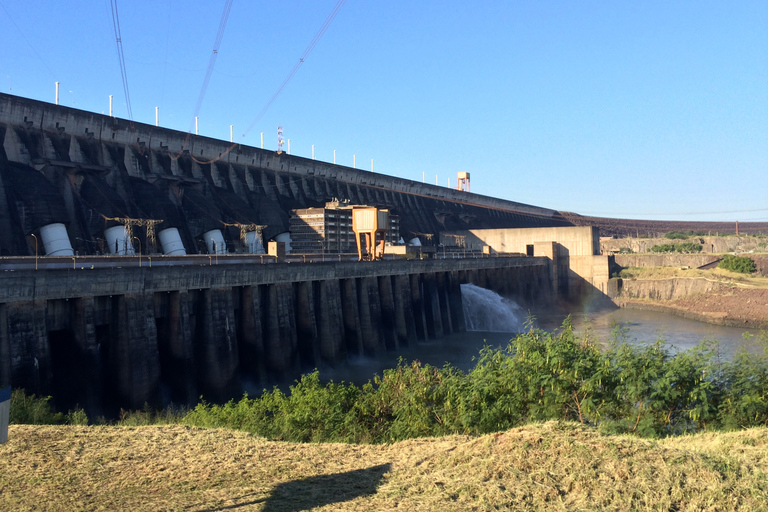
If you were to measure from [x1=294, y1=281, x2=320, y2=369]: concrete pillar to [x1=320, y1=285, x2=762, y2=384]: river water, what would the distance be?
978 mm

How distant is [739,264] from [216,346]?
5781 cm

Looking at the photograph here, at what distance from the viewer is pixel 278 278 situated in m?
26.3

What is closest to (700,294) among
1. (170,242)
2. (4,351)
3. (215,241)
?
(215,241)

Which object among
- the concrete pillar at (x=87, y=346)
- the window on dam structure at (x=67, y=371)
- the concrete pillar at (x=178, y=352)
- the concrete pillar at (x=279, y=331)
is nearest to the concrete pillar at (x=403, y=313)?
the concrete pillar at (x=279, y=331)

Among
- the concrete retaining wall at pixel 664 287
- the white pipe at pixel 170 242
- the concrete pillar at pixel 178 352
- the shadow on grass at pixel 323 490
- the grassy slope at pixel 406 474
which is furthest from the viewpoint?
the concrete retaining wall at pixel 664 287

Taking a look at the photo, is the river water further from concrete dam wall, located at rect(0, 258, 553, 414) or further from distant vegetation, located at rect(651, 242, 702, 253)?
distant vegetation, located at rect(651, 242, 702, 253)

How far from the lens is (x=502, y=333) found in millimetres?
43625

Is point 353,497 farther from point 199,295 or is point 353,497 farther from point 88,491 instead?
point 199,295

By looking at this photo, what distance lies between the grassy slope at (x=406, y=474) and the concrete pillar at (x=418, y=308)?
26578mm

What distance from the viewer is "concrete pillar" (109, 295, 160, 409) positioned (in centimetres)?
1919

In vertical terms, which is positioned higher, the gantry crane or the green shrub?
the gantry crane

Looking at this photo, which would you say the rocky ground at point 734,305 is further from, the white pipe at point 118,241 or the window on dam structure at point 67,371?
the window on dam structure at point 67,371

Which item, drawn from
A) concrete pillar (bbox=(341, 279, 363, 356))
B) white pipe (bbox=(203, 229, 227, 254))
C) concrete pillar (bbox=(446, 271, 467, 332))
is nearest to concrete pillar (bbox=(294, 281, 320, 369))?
concrete pillar (bbox=(341, 279, 363, 356))

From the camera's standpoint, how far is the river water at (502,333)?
30781 mm
